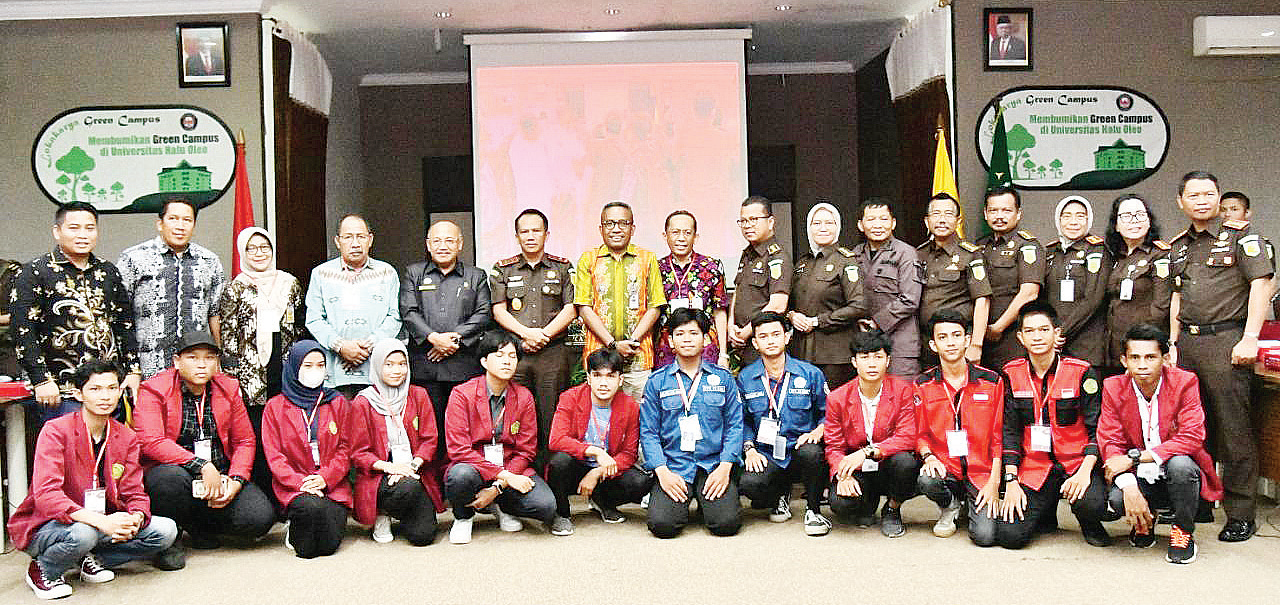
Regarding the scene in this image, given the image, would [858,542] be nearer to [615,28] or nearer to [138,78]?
[615,28]

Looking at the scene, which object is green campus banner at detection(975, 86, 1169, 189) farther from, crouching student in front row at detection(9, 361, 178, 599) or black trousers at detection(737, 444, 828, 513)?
crouching student in front row at detection(9, 361, 178, 599)

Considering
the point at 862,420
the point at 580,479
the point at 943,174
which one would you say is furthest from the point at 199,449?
the point at 943,174

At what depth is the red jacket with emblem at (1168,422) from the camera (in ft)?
12.0

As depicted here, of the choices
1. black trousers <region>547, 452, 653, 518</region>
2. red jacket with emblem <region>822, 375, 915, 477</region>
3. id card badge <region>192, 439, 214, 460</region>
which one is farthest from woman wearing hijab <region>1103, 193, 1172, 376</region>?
id card badge <region>192, 439, 214, 460</region>

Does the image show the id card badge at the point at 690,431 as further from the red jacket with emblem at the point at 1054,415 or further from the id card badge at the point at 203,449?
the id card badge at the point at 203,449

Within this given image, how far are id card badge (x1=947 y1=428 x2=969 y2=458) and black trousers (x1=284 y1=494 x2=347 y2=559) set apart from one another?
242 cm

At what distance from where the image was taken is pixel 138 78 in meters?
6.06

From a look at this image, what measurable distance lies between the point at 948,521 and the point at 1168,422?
Answer: 2.93 feet

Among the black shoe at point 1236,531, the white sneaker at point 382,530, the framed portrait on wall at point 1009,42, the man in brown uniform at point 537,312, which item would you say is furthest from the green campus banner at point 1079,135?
the white sneaker at point 382,530

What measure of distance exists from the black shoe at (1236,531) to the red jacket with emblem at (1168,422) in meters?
0.17

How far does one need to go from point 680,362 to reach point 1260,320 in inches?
90.8

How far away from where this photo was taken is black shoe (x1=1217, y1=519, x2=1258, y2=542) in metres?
3.86

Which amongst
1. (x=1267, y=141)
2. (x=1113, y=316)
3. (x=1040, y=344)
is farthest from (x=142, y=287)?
(x=1267, y=141)

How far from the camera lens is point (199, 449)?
393 centimetres
